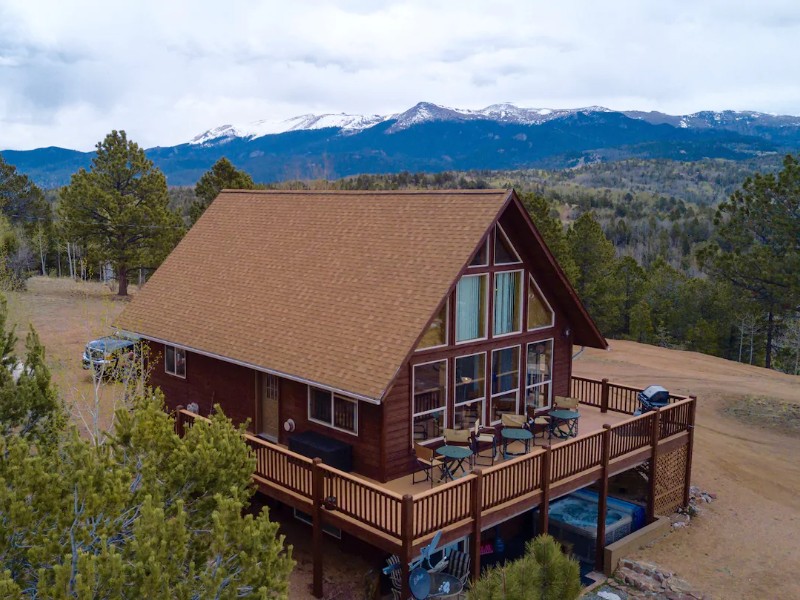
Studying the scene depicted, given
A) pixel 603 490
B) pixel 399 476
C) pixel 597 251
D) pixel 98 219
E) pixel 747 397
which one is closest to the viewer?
pixel 399 476

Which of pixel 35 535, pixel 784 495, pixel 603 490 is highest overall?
pixel 35 535

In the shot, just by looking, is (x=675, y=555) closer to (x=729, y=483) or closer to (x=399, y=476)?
(x=729, y=483)

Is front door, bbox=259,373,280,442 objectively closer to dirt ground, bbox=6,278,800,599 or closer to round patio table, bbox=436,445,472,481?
dirt ground, bbox=6,278,800,599

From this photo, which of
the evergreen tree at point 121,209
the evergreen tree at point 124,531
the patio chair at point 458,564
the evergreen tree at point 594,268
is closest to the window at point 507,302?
the patio chair at point 458,564

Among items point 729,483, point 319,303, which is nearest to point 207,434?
point 319,303

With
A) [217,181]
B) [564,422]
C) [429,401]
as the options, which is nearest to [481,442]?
[429,401]

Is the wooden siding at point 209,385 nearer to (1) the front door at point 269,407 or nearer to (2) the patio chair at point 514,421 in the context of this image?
(1) the front door at point 269,407

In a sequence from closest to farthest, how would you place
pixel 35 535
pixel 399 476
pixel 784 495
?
1. pixel 35 535
2. pixel 399 476
3. pixel 784 495

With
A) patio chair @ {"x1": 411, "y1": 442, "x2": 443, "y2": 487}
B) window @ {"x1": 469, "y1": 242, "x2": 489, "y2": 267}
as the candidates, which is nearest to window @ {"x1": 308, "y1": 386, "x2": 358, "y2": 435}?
patio chair @ {"x1": 411, "y1": 442, "x2": 443, "y2": 487}
